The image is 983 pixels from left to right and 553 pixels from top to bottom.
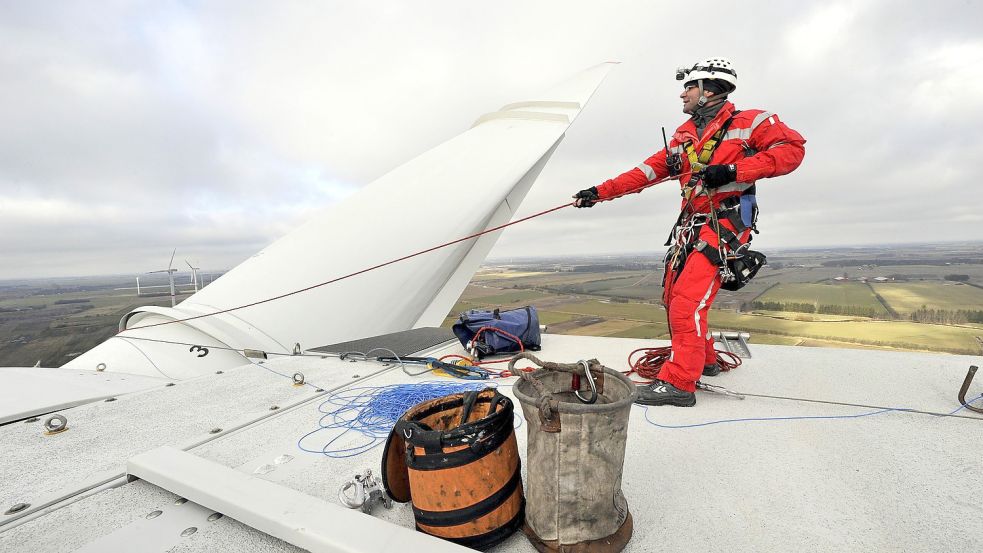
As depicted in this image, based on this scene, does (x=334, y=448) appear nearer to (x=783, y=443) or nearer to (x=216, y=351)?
(x=783, y=443)

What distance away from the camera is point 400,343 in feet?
13.1

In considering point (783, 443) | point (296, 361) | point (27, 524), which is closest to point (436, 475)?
point (27, 524)

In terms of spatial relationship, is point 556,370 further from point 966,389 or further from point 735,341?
point 735,341

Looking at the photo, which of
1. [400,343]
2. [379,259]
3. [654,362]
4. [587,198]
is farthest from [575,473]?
[379,259]

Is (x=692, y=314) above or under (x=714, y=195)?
under

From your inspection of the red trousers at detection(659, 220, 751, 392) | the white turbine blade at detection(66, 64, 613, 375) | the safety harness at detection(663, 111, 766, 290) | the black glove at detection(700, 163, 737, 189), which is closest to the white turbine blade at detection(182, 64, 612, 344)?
the white turbine blade at detection(66, 64, 613, 375)

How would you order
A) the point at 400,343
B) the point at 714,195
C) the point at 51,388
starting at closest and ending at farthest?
the point at 714,195
the point at 51,388
the point at 400,343

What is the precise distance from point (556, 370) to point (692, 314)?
139 cm

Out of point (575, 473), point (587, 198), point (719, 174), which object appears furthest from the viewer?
point (587, 198)

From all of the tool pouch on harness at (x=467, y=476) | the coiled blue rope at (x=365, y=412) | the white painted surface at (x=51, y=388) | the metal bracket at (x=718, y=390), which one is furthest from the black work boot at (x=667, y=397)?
the white painted surface at (x=51, y=388)

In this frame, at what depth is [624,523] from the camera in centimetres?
127

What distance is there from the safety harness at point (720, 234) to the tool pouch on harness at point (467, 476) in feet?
5.81

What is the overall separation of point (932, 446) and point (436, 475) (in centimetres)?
224

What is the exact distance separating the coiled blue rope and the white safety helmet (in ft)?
7.87
